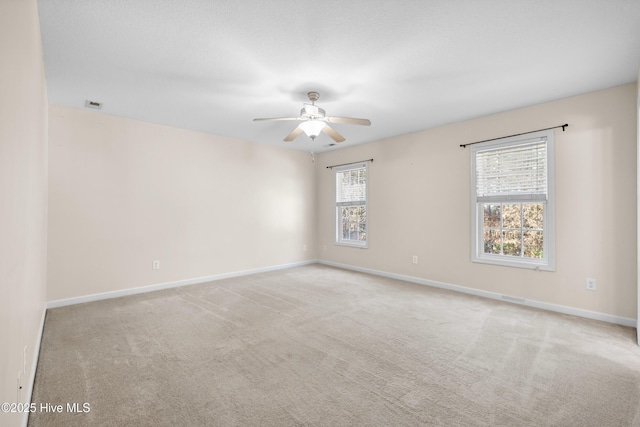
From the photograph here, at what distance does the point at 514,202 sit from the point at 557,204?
0.46m

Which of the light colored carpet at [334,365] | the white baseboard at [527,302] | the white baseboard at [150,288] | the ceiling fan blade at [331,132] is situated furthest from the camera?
the white baseboard at [150,288]

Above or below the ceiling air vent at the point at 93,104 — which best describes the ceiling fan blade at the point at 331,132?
below

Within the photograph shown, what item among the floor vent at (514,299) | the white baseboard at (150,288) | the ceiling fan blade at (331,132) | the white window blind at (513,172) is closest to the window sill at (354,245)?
the white baseboard at (150,288)

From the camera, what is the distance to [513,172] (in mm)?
3939

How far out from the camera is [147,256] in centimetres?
443

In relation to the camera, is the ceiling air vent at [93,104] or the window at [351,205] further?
the window at [351,205]

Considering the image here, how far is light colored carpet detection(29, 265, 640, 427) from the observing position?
1777 millimetres

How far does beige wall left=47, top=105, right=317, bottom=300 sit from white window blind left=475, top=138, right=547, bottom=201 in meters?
3.62

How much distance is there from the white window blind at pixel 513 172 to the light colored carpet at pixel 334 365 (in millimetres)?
1456

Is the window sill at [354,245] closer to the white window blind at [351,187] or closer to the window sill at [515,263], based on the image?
the white window blind at [351,187]

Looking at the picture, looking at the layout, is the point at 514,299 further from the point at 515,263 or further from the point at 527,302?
the point at 515,263

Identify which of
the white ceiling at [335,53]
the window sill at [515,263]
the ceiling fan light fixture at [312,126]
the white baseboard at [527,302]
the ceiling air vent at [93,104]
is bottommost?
the white baseboard at [527,302]

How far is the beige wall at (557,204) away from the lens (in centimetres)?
317

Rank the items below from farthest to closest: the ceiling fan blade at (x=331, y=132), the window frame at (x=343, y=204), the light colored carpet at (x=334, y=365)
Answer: the window frame at (x=343, y=204)
the ceiling fan blade at (x=331, y=132)
the light colored carpet at (x=334, y=365)
